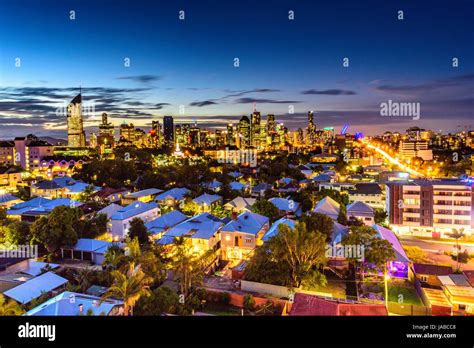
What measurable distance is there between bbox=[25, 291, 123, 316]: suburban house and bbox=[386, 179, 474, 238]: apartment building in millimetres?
10021

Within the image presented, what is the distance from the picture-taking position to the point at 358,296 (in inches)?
249

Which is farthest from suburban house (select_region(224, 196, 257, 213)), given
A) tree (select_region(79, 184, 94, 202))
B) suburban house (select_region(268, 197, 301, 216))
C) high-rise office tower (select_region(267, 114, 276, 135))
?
high-rise office tower (select_region(267, 114, 276, 135))

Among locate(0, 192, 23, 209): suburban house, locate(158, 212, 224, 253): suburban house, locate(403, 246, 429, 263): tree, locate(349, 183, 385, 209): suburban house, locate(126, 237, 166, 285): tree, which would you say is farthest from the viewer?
locate(349, 183, 385, 209): suburban house

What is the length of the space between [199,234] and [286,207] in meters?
→ 5.38

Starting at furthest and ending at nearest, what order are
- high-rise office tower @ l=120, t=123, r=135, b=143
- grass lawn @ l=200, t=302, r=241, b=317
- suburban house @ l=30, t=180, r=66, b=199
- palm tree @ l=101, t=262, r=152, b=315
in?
1. high-rise office tower @ l=120, t=123, r=135, b=143
2. suburban house @ l=30, t=180, r=66, b=199
3. grass lawn @ l=200, t=302, r=241, b=317
4. palm tree @ l=101, t=262, r=152, b=315

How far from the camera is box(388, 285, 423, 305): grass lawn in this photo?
6.50 m

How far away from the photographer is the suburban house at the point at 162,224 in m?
9.73

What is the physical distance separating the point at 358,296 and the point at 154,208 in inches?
308

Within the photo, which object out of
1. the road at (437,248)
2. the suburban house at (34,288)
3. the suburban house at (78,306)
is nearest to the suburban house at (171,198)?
the suburban house at (34,288)

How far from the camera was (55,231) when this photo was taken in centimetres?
802

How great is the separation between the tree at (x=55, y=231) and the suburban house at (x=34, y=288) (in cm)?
195

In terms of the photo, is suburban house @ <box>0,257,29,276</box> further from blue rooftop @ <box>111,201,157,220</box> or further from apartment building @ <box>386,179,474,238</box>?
apartment building @ <box>386,179,474,238</box>

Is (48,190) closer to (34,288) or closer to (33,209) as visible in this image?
(33,209)
